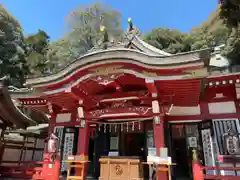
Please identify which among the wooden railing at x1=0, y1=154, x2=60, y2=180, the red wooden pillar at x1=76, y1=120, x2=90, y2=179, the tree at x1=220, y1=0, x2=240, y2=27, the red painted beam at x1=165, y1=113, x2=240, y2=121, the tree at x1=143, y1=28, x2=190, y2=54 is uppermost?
the tree at x1=143, y1=28, x2=190, y2=54

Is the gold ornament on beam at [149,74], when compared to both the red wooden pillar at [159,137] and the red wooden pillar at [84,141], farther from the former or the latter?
the red wooden pillar at [84,141]

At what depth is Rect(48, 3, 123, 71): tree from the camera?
28062mm

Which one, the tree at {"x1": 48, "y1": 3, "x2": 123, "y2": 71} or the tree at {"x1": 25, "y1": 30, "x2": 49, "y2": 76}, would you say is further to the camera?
the tree at {"x1": 48, "y1": 3, "x2": 123, "y2": 71}

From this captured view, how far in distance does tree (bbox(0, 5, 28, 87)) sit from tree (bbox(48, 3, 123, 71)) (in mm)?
4647

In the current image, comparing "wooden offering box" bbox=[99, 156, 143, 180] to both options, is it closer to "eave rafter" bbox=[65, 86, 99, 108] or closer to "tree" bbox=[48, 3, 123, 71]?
"eave rafter" bbox=[65, 86, 99, 108]

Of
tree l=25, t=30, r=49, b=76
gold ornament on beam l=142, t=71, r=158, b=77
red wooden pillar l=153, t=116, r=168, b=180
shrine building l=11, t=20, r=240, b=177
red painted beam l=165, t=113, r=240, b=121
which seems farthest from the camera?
tree l=25, t=30, r=49, b=76

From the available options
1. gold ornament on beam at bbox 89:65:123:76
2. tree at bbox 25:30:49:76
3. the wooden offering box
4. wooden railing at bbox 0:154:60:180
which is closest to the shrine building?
gold ornament on beam at bbox 89:65:123:76

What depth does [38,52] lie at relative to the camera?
1195 inches

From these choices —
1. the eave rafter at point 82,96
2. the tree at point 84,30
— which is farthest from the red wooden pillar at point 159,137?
the tree at point 84,30

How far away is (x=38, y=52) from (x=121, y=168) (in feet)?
96.1

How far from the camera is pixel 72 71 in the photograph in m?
6.23

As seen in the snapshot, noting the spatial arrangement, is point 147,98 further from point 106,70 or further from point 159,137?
point 106,70

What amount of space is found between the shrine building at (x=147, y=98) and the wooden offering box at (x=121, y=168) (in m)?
0.24

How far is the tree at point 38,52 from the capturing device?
24391 mm
